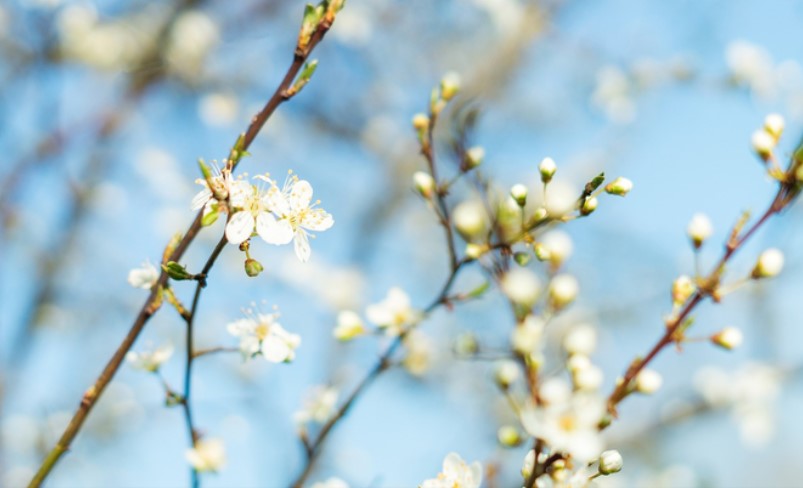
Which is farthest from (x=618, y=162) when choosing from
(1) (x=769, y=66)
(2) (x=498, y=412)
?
(2) (x=498, y=412)

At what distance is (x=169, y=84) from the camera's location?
5.25 meters

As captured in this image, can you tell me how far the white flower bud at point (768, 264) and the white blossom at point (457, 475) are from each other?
593 millimetres

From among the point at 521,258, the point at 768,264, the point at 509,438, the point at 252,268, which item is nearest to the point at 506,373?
the point at 509,438

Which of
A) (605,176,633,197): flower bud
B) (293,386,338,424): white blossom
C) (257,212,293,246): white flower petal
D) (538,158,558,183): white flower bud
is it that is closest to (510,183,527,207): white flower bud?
(538,158,558,183): white flower bud

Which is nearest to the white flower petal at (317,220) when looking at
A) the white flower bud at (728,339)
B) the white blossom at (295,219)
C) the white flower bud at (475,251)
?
the white blossom at (295,219)

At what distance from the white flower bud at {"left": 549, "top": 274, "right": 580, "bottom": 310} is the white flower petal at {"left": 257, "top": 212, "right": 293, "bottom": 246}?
→ 41cm

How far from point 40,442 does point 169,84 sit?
143 inches

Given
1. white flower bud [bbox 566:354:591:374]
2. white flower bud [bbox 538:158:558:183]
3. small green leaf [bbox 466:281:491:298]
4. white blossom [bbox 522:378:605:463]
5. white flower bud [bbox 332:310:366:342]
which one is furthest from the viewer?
white flower bud [bbox 332:310:366:342]

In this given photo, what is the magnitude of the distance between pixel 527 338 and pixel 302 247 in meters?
0.43

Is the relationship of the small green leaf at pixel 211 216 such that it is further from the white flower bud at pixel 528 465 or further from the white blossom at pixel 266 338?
the white flower bud at pixel 528 465

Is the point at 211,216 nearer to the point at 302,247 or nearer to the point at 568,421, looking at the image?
the point at 302,247

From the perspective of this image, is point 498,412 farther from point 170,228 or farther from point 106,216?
point 106,216

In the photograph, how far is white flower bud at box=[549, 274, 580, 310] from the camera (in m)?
1.09

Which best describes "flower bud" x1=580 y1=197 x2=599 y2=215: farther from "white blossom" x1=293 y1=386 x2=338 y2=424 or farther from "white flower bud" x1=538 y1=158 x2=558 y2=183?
"white blossom" x1=293 y1=386 x2=338 y2=424
